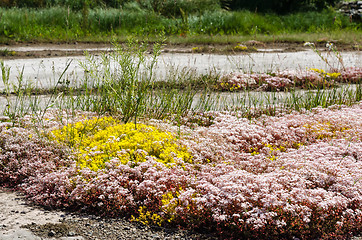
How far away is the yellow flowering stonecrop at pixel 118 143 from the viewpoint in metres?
4.83

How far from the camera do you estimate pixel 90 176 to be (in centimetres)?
448

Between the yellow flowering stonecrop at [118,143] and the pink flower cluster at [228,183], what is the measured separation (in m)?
0.16

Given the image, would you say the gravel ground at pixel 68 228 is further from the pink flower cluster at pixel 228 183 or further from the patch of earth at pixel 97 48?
the patch of earth at pixel 97 48

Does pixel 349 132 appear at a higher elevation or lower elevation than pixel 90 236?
higher

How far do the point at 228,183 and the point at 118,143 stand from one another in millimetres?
A: 1599

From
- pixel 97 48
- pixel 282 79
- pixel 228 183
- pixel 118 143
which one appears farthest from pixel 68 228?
pixel 97 48

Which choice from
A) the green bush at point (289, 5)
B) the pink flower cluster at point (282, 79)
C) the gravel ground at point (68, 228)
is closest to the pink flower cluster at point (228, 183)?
the gravel ground at point (68, 228)

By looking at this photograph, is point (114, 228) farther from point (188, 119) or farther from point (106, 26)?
point (106, 26)

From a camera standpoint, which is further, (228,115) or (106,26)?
(106,26)

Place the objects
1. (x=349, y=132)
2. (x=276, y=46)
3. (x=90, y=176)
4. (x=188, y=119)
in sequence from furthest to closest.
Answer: (x=276, y=46) → (x=188, y=119) → (x=349, y=132) → (x=90, y=176)

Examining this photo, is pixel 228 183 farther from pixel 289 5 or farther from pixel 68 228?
pixel 289 5

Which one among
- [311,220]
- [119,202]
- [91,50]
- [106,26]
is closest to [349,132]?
[311,220]

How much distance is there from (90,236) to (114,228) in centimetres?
26

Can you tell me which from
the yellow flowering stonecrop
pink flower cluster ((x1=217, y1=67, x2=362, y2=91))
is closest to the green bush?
pink flower cluster ((x1=217, y1=67, x2=362, y2=91))
